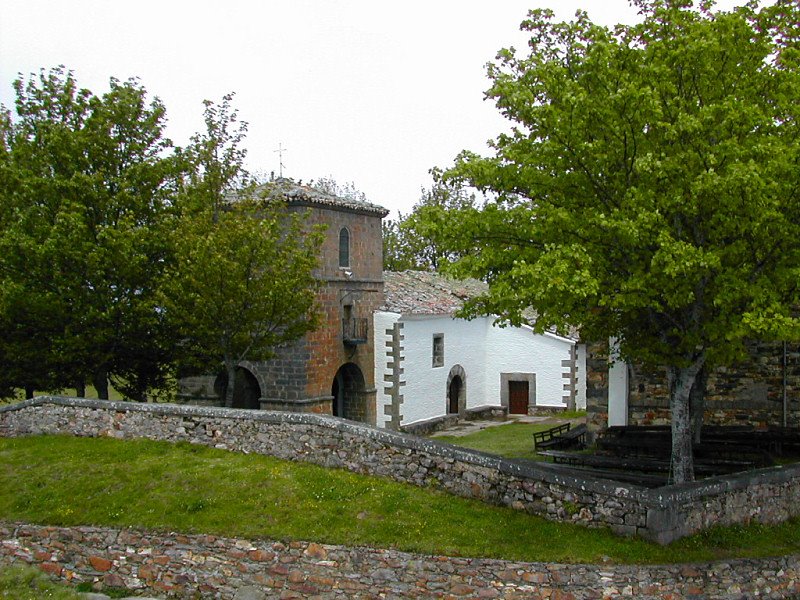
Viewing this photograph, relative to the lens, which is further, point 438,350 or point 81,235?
point 438,350

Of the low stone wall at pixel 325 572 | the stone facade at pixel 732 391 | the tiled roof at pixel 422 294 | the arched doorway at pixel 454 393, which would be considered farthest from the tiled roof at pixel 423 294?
the low stone wall at pixel 325 572

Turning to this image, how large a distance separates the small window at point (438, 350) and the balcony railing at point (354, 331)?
169 inches

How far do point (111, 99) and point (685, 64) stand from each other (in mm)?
14857

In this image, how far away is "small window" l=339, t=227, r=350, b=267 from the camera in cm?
2559

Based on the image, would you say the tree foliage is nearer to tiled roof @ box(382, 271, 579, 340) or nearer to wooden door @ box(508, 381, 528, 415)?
tiled roof @ box(382, 271, 579, 340)

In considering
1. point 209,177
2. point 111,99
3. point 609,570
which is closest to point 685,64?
point 609,570

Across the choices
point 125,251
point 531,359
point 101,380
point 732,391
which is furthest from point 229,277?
point 531,359

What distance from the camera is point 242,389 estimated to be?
26156 mm

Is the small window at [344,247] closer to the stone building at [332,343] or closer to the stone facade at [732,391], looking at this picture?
the stone building at [332,343]

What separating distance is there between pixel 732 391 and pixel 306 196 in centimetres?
1303

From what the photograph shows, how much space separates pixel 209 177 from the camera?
20.9 meters

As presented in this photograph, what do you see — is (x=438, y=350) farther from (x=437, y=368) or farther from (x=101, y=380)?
(x=101, y=380)

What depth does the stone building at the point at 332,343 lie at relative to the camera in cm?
2392

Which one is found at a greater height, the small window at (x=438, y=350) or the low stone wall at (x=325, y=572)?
the small window at (x=438, y=350)
